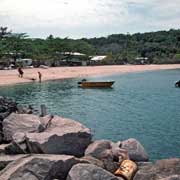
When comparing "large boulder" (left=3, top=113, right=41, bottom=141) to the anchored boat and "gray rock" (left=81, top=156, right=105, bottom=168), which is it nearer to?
"gray rock" (left=81, top=156, right=105, bottom=168)

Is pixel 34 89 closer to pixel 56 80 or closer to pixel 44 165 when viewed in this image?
pixel 56 80

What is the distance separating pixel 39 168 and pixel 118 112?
2789 cm

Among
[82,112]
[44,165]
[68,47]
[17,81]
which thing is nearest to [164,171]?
[44,165]

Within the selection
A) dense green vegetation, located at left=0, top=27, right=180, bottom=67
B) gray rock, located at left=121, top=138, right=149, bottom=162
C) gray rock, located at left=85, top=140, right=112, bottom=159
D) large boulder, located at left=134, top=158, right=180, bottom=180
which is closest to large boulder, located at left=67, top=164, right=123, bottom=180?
large boulder, located at left=134, top=158, right=180, bottom=180

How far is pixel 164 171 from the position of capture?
14688mm

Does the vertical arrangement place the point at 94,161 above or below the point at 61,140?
below

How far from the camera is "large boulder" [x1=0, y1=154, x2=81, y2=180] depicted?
13240 mm

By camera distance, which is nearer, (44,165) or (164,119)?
(44,165)

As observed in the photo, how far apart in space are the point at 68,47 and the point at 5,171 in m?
112

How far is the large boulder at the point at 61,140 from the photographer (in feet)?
51.3

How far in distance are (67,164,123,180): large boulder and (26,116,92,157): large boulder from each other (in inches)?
98.7

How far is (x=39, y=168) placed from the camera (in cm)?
1348

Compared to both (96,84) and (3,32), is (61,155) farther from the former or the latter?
(3,32)

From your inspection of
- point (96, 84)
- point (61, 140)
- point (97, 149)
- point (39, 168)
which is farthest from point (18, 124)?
point (96, 84)
